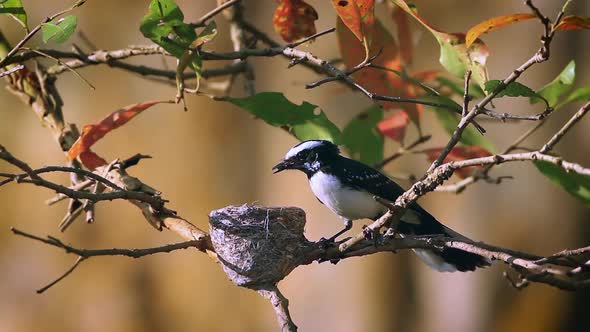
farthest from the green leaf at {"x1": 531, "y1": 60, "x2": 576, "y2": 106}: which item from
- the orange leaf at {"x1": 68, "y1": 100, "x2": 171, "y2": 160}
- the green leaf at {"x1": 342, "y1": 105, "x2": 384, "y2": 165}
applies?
the orange leaf at {"x1": 68, "y1": 100, "x2": 171, "y2": 160}

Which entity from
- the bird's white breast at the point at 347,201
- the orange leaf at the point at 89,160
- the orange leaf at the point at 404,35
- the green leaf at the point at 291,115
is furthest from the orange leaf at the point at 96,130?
the orange leaf at the point at 404,35

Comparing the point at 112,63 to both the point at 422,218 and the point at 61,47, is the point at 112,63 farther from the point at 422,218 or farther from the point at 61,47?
the point at 61,47

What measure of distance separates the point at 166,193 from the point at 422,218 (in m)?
3.10

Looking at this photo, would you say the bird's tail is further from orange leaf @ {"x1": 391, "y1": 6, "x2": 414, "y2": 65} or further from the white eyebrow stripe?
orange leaf @ {"x1": 391, "y1": 6, "x2": 414, "y2": 65}

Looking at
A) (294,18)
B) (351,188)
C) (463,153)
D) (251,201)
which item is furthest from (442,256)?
(251,201)

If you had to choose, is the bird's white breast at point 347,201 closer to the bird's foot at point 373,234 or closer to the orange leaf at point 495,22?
the bird's foot at point 373,234

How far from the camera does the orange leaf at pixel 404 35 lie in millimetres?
2689

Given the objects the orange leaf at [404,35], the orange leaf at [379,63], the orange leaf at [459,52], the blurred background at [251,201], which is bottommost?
the blurred background at [251,201]

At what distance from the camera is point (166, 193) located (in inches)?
217

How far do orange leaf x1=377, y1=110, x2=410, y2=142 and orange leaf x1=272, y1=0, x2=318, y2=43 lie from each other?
51 cm

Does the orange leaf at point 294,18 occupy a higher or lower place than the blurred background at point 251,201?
higher

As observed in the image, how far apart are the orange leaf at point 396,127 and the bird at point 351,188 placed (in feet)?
0.40

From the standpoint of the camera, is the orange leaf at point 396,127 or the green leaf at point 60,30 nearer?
the green leaf at point 60,30

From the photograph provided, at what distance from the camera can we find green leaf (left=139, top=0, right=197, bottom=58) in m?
1.85
